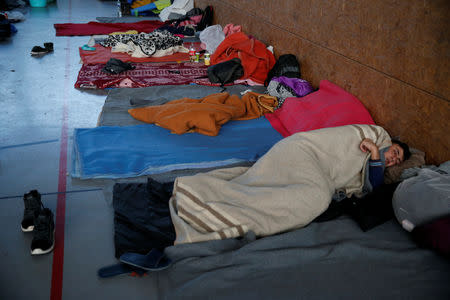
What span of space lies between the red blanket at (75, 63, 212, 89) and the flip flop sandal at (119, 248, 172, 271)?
2.47 metres

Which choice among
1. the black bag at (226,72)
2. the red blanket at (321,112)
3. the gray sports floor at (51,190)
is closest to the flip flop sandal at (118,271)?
the gray sports floor at (51,190)

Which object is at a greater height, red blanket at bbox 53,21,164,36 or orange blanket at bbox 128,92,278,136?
orange blanket at bbox 128,92,278,136

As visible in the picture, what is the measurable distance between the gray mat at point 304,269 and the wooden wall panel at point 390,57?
2.56 ft

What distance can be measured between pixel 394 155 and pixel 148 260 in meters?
1.51

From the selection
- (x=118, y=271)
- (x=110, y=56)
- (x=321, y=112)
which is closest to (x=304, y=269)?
(x=118, y=271)

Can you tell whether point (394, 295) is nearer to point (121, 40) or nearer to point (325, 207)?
point (325, 207)

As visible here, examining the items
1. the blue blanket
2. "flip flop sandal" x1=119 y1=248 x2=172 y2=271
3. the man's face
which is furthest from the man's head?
"flip flop sandal" x1=119 y1=248 x2=172 y2=271

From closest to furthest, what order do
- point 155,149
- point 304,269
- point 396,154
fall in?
point 304,269 < point 396,154 < point 155,149

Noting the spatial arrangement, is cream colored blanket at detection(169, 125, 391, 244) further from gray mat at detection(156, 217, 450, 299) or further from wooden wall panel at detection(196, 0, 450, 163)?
wooden wall panel at detection(196, 0, 450, 163)

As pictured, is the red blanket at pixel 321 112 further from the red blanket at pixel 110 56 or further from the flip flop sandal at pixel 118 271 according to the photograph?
the red blanket at pixel 110 56

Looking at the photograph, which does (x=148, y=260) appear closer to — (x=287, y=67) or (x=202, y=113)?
(x=202, y=113)

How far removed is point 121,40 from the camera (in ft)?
16.0

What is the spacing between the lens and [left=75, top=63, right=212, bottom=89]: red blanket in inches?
149

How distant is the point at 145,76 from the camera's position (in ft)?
13.3
